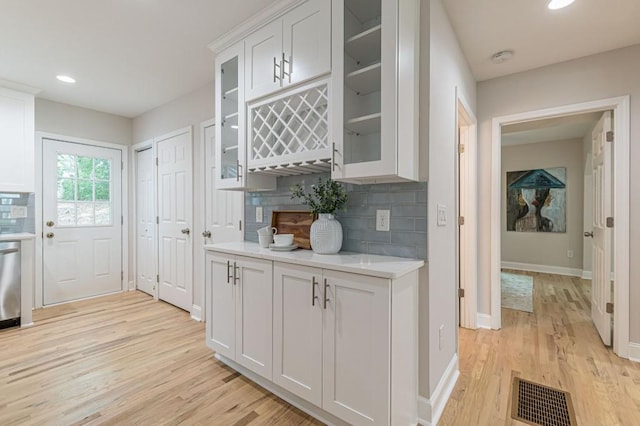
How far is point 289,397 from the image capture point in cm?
186

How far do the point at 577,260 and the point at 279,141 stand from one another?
602cm

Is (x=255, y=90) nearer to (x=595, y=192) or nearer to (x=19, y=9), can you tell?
(x=19, y=9)

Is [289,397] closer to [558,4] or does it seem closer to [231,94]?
[231,94]

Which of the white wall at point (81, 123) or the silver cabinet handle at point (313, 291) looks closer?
the silver cabinet handle at point (313, 291)

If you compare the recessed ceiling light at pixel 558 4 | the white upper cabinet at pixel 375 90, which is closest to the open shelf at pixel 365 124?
the white upper cabinet at pixel 375 90

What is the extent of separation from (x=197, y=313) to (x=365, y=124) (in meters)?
2.77

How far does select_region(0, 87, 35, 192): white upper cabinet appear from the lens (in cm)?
312

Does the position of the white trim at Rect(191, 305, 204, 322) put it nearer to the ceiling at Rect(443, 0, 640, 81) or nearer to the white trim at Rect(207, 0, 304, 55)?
the white trim at Rect(207, 0, 304, 55)

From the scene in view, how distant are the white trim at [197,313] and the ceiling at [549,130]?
3734 millimetres

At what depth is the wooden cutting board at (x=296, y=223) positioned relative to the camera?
2.16 meters

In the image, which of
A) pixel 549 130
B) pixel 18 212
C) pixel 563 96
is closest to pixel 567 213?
pixel 549 130

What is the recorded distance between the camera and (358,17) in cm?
177

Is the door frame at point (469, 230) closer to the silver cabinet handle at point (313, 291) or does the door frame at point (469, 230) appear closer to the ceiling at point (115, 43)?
the silver cabinet handle at point (313, 291)

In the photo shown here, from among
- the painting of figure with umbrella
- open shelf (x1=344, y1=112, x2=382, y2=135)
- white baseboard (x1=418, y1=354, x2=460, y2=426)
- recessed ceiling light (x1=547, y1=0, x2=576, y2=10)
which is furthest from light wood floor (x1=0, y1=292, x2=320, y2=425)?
the painting of figure with umbrella
